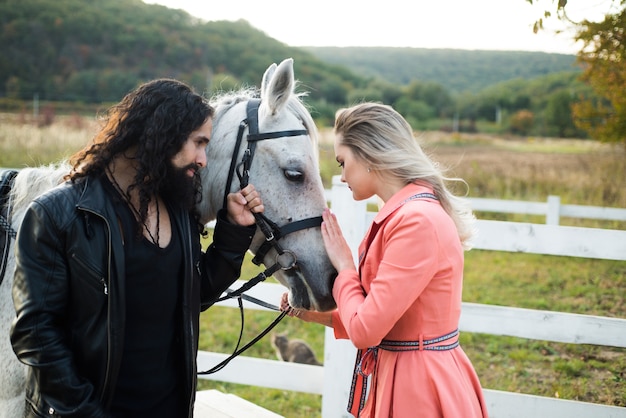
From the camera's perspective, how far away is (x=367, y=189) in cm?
222

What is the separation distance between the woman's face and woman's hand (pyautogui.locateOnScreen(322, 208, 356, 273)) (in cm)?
21

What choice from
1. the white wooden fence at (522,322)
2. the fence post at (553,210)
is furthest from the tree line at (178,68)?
the white wooden fence at (522,322)

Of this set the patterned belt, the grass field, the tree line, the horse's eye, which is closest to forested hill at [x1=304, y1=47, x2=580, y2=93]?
the tree line

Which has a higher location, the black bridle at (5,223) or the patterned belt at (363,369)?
the black bridle at (5,223)

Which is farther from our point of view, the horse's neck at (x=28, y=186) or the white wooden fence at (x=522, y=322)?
the white wooden fence at (x=522, y=322)

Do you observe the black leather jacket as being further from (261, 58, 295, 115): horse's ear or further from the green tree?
the green tree

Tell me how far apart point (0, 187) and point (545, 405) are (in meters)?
3.18

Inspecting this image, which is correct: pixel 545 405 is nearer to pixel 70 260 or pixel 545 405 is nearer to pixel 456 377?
pixel 456 377

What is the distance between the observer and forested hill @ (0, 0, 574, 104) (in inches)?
1727

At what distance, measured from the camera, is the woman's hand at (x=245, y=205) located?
2.43 meters

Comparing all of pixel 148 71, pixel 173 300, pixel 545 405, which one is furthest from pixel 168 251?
pixel 148 71

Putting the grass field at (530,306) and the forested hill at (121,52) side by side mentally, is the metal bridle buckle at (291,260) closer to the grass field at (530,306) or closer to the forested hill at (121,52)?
the grass field at (530,306)

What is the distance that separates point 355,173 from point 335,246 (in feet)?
1.09

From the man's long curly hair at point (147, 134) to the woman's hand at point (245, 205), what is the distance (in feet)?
1.58
